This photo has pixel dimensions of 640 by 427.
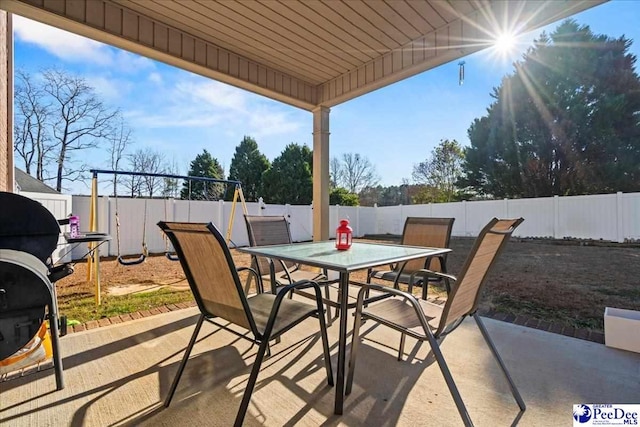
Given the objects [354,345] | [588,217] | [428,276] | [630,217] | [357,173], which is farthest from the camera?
[357,173]

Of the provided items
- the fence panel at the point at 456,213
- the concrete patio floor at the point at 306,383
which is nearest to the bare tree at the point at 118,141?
the concrete patio floor at the point at 306,383

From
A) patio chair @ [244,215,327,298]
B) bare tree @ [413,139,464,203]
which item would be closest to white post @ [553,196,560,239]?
bare tree @ [413,139,464,203]

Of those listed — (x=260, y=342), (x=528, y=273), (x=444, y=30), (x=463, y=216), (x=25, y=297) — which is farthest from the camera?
(x=463, y=216)

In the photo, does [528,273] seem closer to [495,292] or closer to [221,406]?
[495,292]

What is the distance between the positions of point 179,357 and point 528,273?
17.4 ft

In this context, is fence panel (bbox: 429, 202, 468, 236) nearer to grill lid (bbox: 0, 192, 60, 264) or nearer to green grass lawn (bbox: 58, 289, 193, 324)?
green grass lawn (bbox: 58, 289, 193, 324)

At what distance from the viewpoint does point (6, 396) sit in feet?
5.68

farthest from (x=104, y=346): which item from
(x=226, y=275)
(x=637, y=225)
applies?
(x=637, y=225)

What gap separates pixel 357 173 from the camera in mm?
19281

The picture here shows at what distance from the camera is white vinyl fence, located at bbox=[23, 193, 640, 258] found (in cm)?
696

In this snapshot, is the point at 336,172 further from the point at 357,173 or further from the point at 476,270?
the point at 476,270

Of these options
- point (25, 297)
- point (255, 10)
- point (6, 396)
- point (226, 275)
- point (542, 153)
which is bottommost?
point (6, 396)
